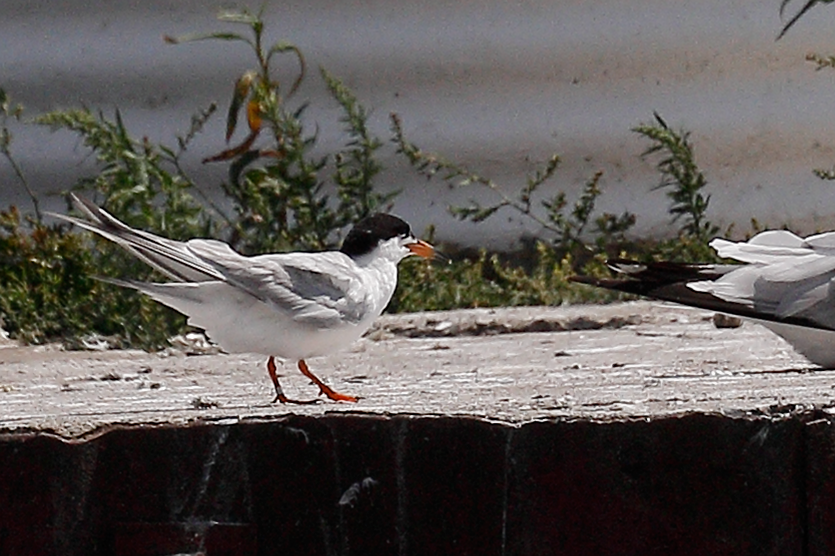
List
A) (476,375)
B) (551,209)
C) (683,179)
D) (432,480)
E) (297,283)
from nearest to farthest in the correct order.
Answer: (432,480) → (297,283) → (476,375) → (683,179) → (551,209)

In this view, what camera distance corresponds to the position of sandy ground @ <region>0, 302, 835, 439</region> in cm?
286

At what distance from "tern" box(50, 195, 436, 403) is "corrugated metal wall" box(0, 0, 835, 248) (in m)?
2.91

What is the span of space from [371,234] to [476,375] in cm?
46

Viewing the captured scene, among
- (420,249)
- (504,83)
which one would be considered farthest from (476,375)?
(504,83)

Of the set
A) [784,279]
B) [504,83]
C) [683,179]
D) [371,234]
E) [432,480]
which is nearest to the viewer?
[432,480]

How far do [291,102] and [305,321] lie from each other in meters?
3.14

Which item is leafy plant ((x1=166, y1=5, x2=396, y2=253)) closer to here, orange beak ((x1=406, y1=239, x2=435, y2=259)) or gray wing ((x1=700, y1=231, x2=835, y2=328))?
orange beak ((x1=406, y1=239, x2=435, y2=259))

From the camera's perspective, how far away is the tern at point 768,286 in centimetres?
369

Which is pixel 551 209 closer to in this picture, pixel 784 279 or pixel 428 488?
pixel 784 279

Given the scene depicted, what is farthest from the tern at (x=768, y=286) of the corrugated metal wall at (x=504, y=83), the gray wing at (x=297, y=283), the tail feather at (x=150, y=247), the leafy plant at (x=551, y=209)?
the corrugated metal wall at (x=504, y=83)

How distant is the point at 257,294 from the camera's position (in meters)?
3.46

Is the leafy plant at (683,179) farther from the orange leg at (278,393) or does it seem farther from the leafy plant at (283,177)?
the orange leg at (278,393)

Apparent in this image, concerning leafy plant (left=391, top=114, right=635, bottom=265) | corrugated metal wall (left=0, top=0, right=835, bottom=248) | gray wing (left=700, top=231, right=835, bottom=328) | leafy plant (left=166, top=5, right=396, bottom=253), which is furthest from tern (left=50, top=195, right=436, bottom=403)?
corrugated metal wall (left=0, top=0, right=835, bottom=248)

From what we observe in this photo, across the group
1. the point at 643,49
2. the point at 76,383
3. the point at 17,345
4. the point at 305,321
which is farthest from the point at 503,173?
the point at 305,321
